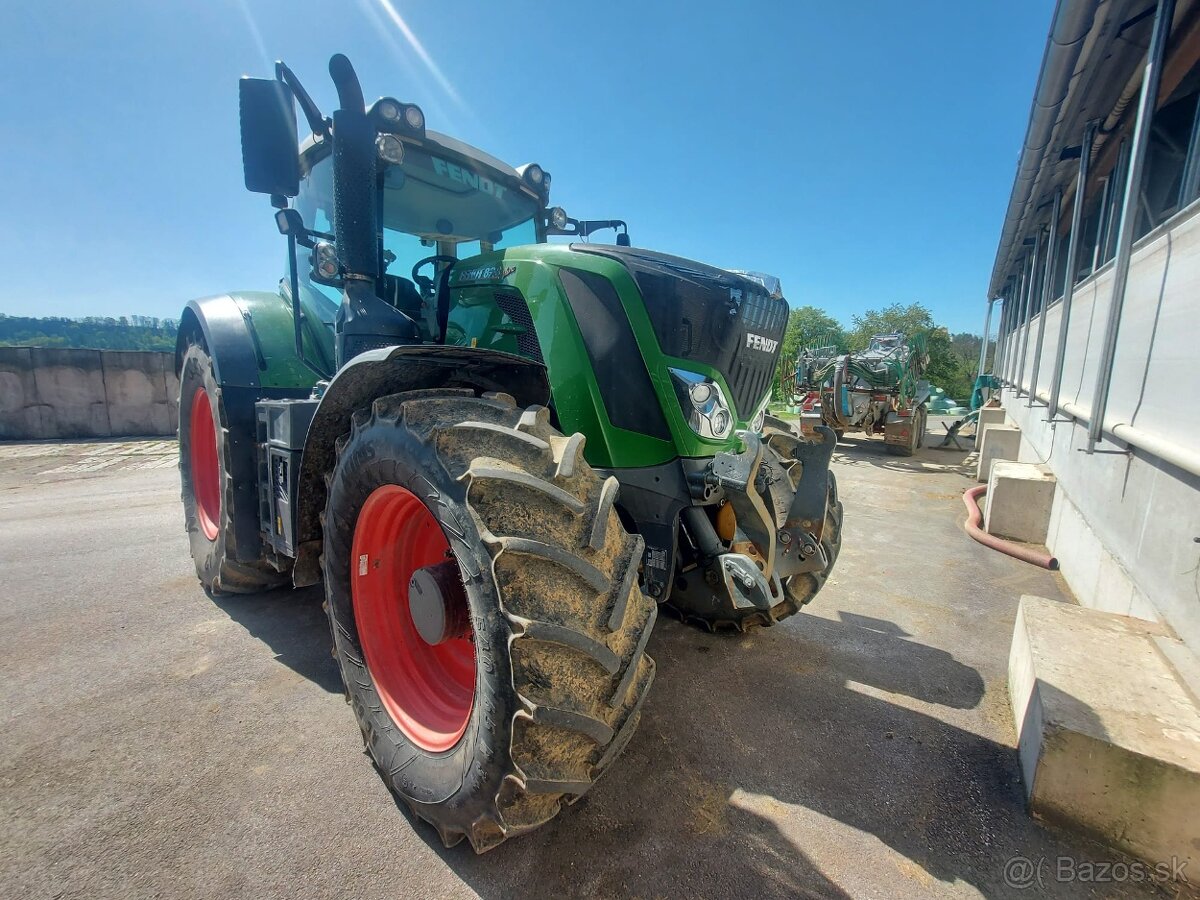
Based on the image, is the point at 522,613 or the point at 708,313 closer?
the point at 522,613

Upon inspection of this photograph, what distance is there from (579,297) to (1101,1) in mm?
3866

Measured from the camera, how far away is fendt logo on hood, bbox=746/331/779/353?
2.39 metres

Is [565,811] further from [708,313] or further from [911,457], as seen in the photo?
[911,457]

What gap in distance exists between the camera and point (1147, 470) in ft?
9.66

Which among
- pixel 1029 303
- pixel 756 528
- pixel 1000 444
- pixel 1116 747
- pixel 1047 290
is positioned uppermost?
pixel 1029 303

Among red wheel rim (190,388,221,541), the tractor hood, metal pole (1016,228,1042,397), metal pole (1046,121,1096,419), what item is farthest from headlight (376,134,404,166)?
metal pole (1016,228,1042,397)

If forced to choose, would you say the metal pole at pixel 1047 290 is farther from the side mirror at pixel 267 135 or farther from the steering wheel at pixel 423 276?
the side mirror at pixel 267 135

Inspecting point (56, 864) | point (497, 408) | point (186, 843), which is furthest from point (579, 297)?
point (56, 864)

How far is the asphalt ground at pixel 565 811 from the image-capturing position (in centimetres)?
162

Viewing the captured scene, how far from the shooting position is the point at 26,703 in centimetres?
237

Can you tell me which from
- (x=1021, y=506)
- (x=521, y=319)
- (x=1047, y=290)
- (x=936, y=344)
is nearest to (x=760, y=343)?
(x=521, y=319)

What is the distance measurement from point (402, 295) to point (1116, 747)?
3.54m

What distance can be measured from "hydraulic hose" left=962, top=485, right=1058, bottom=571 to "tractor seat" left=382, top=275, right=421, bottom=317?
5.17m

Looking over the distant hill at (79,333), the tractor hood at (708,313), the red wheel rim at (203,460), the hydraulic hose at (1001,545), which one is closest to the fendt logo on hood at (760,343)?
the tractor hood at (708,313)
